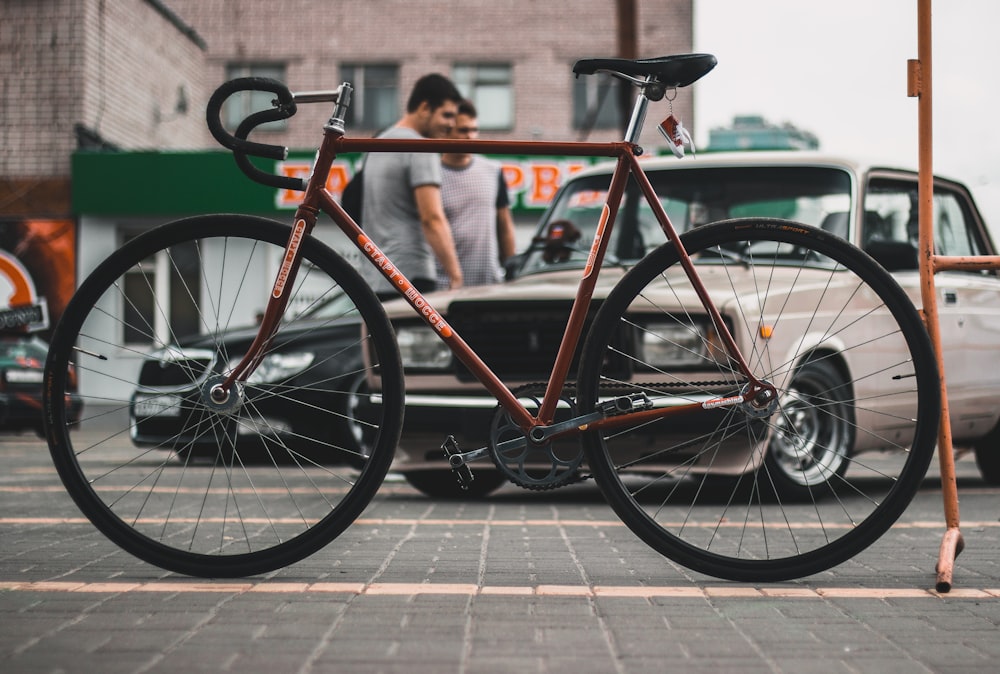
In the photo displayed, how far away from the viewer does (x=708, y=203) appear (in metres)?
7.01

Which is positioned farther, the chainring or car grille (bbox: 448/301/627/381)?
car grille (bbox: 448/301/627/381)

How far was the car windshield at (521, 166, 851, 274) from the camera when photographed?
22.7 ft

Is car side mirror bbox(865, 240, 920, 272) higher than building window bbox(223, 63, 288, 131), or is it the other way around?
building window bbox(223, 63, 288, 131)

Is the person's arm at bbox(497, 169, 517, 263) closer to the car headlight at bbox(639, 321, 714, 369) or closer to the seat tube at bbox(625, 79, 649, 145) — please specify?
the car headlight at bbox(639, 321, 714, 369)

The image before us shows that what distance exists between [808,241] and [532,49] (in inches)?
904

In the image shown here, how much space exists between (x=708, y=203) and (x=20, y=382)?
943cm

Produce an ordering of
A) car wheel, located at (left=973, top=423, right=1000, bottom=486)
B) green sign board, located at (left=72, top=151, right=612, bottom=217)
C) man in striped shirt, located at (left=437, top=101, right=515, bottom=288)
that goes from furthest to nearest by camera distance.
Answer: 1. green sign board, located at (left=72, top=151, right=612, bottom=217)
2. car wheel, located at (left=973, top=423, right=1000, bottom=486)
3. man in striped shirt, located at (left=437, top=101, right=515, bottom=288)

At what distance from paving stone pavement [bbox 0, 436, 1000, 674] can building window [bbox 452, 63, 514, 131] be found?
2183 cm

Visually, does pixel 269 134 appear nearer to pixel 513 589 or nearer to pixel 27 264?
pixel 27 264

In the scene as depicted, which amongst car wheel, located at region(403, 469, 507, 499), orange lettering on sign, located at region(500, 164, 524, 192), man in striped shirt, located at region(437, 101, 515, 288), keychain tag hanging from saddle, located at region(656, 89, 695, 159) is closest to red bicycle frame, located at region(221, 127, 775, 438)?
keychain tag hanging from saddle, located at region(656, 89, 695, 159)

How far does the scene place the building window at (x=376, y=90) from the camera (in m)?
26.6

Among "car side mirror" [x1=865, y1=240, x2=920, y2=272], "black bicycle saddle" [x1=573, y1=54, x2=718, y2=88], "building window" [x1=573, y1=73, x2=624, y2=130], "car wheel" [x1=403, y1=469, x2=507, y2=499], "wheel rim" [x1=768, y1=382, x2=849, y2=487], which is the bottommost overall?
"car wheel" [x1=403, y1=469, x2=507, y2=499]

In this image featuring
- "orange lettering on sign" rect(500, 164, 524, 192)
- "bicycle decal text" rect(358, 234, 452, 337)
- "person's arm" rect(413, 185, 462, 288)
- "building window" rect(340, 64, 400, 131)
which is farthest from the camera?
"building window" rect(340, 64, 400, 131)

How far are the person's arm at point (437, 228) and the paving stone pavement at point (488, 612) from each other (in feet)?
6.99
